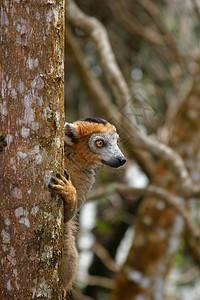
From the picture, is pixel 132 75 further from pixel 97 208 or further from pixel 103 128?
pixel 103 128

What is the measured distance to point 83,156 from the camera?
3.71 meters

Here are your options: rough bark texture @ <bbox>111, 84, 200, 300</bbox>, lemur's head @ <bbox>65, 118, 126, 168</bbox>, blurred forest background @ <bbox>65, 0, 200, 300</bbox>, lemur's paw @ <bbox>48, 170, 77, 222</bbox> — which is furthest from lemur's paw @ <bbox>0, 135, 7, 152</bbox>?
rough bark texture @ <bbox>111, 84, 200, 300</bbox>

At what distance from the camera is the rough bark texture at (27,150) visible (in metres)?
2.34

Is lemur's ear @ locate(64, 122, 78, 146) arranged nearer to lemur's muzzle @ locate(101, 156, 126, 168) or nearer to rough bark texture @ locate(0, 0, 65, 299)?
lemur's muzzle @ locate(101, 156, 126, 168)

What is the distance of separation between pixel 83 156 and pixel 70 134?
0.78 ft

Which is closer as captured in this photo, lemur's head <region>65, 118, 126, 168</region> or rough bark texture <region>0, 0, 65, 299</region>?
rough bark texture <region>0, 0, 65, 299</region>

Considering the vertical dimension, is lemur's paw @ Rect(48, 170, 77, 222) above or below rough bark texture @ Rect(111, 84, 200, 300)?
above

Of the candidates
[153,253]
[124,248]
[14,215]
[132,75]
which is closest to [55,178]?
[14,215]

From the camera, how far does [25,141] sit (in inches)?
94.0

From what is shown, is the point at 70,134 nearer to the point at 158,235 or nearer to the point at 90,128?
the point at 90,128

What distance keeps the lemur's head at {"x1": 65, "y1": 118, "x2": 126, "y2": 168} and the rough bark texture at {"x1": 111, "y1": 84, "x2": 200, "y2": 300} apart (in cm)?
263

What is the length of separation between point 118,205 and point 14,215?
710 centimetres

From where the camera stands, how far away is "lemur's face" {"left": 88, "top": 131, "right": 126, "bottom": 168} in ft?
11.5

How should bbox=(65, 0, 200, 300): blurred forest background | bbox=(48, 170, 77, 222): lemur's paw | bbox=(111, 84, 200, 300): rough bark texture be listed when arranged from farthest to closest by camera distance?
bbox=(111, 84, 200, 300): rough bark texture, bbox=(65, 0, 200, 300): blurred forest background, bbox=(48, 170, 77, 222): lemur's paw
